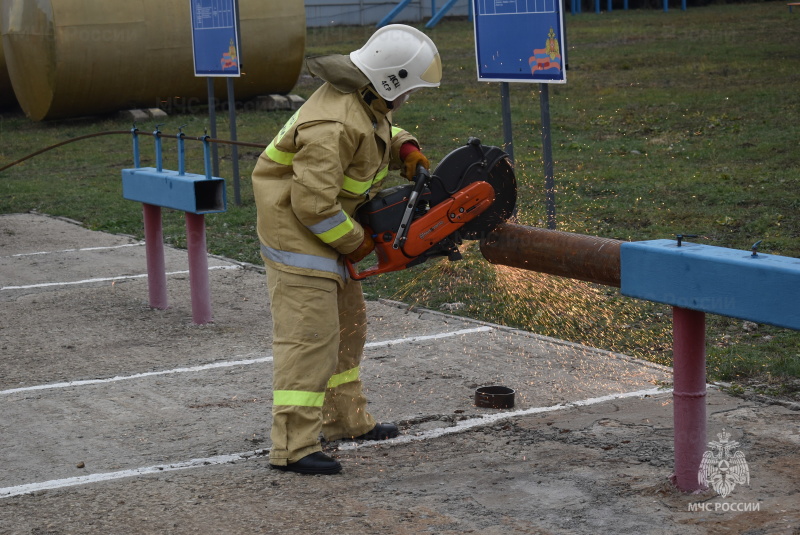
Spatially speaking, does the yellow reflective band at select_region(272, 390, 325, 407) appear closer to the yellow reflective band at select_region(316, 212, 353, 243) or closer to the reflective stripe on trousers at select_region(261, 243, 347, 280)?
the reflective stripe on trousers at select_region(261, 243, 347, 280)

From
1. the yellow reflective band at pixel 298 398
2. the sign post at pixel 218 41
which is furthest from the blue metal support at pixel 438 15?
the yellow reflective band at pixel 298 398

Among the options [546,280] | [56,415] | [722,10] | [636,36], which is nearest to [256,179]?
[56,415]

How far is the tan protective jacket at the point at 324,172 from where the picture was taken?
4.54 meters

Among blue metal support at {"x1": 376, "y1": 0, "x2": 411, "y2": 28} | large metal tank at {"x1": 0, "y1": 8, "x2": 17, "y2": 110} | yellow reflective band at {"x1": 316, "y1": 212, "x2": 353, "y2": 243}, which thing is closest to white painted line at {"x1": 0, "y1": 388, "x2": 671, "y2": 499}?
yellow reflective band at {"x1": 316, "y1": 212, "x2": 353, "y2": 243}

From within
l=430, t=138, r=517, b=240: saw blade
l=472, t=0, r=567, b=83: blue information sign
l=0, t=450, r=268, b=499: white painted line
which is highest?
l=472, t=0, r=567, b=83: blue information sign

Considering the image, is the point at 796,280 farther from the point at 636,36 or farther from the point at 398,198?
the point at 636,36

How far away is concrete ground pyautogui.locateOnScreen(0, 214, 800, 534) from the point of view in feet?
13.8

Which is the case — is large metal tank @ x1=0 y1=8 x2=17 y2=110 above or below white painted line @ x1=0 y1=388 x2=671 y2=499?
above

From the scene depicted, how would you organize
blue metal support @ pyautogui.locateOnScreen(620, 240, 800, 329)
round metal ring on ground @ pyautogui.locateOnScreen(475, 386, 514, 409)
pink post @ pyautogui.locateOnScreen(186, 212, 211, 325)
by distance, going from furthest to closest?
1. pink post @ pyautogui.locateOnScreen(186, 212, 211, 325)
2. round metal ring on ground @ pyautogui.locateOnScreen(475, 386, 514, 409)
3. blue metal support @ pyautogui.locateOnScreen(620, 240, 800, 329)

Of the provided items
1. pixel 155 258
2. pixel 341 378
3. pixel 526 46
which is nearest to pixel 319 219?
pixel 341 378

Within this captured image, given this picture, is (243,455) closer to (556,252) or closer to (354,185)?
(354,185)

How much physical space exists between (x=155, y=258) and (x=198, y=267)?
578mm

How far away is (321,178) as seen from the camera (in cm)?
450

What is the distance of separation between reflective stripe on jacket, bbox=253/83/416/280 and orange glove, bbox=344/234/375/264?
58mm
